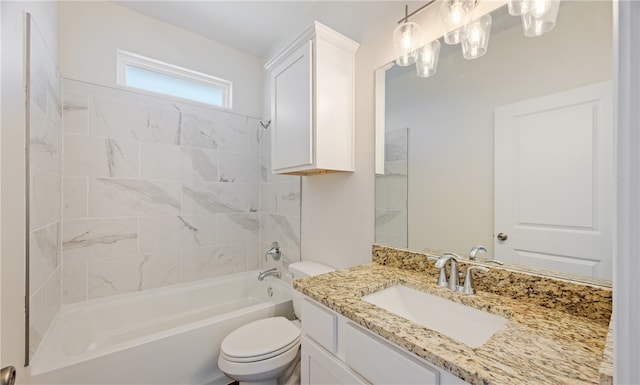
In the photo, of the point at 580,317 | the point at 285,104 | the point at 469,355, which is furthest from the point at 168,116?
the point at 580,317

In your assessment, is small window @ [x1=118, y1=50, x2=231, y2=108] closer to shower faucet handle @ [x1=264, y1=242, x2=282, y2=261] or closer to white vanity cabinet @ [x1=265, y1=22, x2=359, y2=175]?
white vanity cabinet @ [x1=265, y1=22, x2=359, y2=175]

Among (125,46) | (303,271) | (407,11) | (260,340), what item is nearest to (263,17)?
(125,46)

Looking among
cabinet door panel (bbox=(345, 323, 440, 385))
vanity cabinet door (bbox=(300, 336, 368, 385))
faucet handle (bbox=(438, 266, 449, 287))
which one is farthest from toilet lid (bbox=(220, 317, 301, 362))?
faucet handle (bbox=(438, 266, 449, 287))

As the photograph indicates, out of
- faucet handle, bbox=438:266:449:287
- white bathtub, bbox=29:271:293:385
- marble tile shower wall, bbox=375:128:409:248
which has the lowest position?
white bathtub, bbox=29:271:293:385

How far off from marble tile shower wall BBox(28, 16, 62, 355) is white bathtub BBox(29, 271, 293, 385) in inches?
5.9

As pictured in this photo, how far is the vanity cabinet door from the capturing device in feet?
3.10

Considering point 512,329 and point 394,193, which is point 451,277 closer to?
point 512,329

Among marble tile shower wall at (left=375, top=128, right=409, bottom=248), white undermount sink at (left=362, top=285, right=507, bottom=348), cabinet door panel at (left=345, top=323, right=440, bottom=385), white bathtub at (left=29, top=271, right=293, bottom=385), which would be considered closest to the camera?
cabinet door panel at (left=345, top=323, right=440, bottom=385)

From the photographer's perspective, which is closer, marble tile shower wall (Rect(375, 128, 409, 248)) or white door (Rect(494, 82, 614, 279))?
white door (Rect(494, 82, 614, 279))

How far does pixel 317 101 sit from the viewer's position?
1534 millimetres

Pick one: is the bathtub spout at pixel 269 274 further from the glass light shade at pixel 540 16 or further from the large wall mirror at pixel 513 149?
the glass light shade at pixel 540 16

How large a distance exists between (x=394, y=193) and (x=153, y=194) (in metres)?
1.86

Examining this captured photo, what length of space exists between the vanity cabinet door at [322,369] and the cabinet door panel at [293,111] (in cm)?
95

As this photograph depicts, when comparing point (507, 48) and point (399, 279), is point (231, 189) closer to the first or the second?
point (399, 279)
